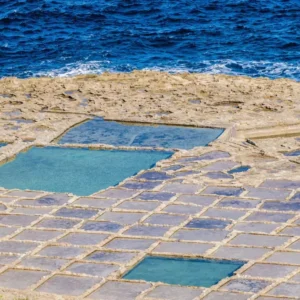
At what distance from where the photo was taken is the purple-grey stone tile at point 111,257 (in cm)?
769

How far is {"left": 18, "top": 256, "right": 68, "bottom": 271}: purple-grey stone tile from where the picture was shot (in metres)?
7.57

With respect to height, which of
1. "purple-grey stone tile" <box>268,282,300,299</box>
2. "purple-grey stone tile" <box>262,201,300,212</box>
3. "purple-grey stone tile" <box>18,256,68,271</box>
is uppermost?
"purple-grey stone tile" <box>18,256,68,271</box>

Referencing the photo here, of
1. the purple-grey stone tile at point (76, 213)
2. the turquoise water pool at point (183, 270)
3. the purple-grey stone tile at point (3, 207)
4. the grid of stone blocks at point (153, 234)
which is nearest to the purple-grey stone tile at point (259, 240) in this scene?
the grid of stone blocks at point (153, 234)

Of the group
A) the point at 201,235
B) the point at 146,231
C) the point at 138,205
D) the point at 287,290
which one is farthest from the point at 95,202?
the point at 287,290

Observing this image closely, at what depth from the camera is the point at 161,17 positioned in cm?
2456

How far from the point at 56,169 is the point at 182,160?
1.47 m

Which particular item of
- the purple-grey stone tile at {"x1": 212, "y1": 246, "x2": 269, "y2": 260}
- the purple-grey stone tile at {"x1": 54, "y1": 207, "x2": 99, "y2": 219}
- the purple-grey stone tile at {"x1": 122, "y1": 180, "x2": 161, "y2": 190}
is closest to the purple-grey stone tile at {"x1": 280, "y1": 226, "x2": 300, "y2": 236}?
the purple-grey stone tile at {"x1": 212, "y1": 246, "x2": 269, "y2": 260}

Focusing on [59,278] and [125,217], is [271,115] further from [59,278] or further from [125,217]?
[59,278]

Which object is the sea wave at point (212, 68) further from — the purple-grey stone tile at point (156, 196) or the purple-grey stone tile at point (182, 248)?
the purple-grey stone tile at point (182, 248)

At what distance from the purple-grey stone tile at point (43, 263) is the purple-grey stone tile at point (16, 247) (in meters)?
0.19

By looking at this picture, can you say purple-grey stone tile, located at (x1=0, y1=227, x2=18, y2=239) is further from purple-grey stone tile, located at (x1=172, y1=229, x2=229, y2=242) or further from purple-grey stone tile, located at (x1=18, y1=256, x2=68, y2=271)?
purple-grey stone tile, located at (x1=172, y1=229, x2=229, y2=242)

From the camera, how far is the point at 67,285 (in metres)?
7.21

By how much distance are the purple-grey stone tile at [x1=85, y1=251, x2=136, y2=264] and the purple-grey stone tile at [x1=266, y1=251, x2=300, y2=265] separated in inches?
47.6

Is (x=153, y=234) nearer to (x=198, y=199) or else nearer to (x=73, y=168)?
(x=198, y=199)
